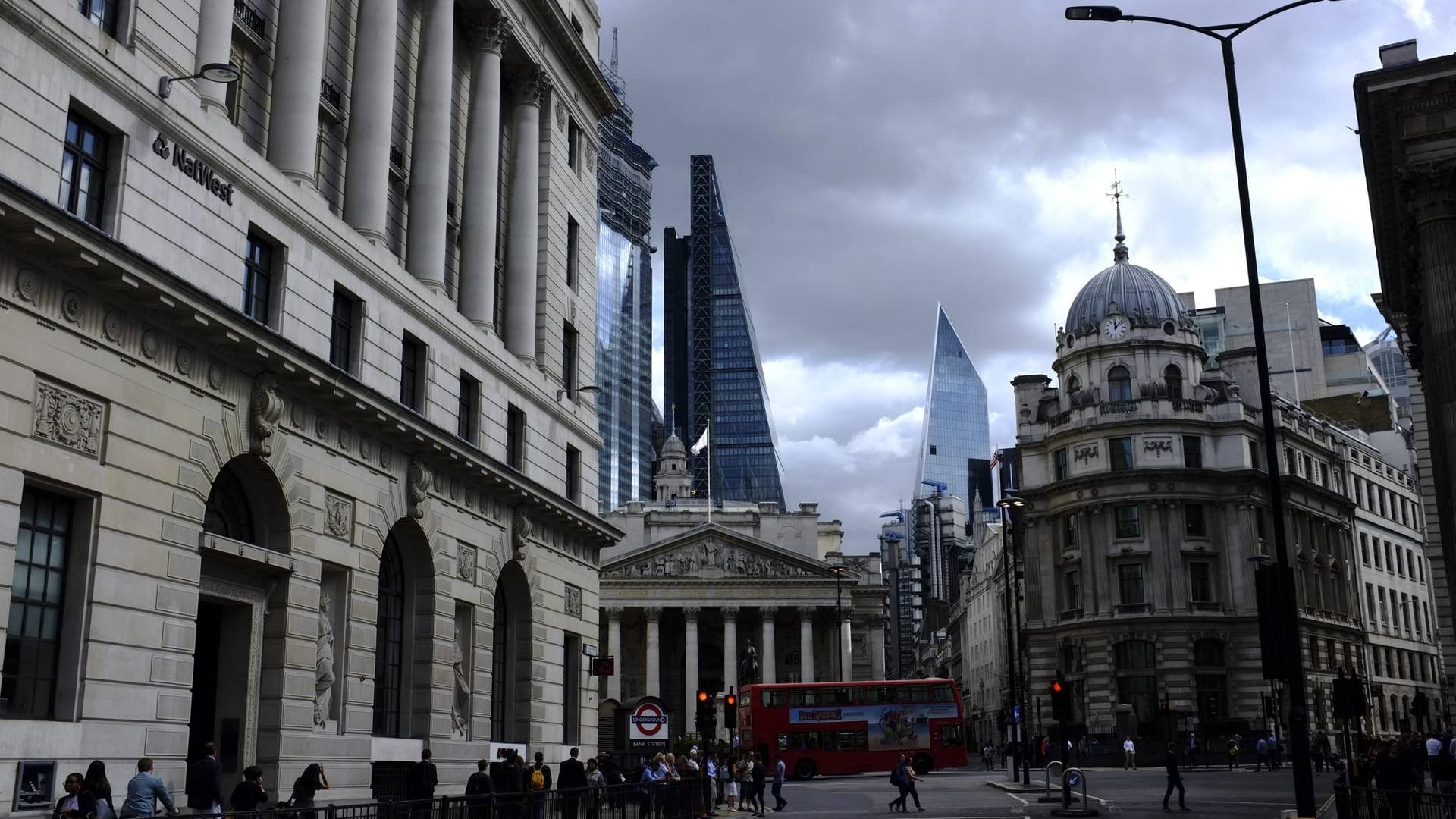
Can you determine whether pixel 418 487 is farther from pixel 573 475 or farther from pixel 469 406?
pixel 573 475

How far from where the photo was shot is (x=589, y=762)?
31.6 m

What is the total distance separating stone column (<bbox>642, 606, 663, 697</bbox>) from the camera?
105875 millimetres

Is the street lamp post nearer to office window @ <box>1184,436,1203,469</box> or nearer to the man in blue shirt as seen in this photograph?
the man in blue shirt

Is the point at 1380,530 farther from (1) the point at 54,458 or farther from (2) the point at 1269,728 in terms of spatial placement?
(1) the point at 54,458

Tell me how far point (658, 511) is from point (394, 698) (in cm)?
9297

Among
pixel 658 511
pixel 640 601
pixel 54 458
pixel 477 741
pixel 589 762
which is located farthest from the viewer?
pixel 658 511

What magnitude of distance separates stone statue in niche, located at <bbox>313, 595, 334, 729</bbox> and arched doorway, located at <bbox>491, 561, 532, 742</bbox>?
27.8 ft

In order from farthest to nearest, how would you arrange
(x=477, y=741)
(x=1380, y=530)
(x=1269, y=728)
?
1. (x=1380, y=530)
2. (x=1269, y=728)
3. (x=477, y=741)

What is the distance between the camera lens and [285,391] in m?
21.7

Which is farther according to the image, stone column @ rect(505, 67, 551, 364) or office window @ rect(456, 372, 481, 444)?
stone column @ rect(505, 67, 551, 364)

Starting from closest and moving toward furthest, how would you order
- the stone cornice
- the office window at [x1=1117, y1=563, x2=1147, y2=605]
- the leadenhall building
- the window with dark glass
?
the stone cornice < the window with dark glass < the leadenhall building < the office window at [x1=1117, y1=563, x2=1147, y2=605]

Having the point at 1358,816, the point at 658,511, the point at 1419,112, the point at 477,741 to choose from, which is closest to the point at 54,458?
the point at 477,741

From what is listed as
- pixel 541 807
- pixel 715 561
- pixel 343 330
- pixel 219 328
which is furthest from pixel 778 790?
pixel 715 561

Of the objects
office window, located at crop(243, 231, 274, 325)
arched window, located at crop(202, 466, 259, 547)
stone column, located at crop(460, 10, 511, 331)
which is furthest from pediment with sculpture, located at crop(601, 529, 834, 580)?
arched window, located at crop(202, 466, 259, 547)
